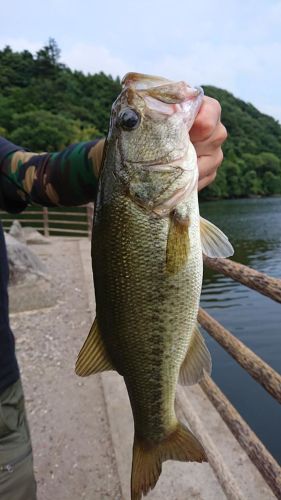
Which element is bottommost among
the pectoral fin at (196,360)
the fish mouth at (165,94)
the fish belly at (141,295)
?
the pectoral fin at (196,360)

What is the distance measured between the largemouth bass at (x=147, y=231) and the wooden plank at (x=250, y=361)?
1.45 meters

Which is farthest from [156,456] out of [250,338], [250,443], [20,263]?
[250,338]

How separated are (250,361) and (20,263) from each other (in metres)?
5.43

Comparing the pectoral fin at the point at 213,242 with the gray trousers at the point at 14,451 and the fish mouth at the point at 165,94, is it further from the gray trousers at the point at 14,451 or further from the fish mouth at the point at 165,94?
the gray trousers at the point at 14,451

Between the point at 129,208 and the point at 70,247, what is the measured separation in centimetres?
1209

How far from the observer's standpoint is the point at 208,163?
1420 millimetres

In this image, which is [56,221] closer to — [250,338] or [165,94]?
[250,338]

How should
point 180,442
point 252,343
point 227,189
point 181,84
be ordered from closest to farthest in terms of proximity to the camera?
point 181,84, point 180,442, point 252,343, point 227,189

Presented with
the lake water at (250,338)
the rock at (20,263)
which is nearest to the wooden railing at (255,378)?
the lake water at (250,338)

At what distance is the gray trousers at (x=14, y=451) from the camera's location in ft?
6.17

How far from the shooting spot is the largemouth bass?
4.27 ft

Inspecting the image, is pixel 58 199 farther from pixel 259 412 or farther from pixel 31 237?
pixel 31 237

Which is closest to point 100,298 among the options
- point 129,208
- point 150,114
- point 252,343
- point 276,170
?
point 129,208

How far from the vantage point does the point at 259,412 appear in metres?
6.55
